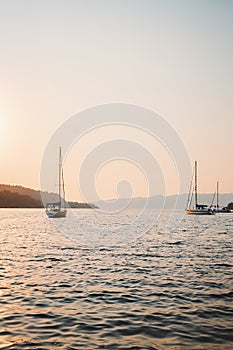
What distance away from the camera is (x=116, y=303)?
1786cm

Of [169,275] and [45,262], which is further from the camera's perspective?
[45,262]

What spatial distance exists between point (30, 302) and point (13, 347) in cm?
599

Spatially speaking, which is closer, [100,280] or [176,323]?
[176,323]

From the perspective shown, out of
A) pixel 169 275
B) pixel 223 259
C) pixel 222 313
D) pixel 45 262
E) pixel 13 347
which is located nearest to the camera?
pixel 13 347

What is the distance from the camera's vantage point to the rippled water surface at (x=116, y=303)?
13.0 m

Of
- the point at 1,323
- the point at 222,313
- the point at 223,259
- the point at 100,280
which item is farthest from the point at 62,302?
the point at 223,259

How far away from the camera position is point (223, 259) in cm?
3372

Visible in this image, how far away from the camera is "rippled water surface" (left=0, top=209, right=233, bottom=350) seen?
13.0 m

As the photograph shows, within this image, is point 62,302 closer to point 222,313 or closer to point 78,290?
point 78,290

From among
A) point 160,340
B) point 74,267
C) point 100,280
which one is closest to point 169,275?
point 100,280

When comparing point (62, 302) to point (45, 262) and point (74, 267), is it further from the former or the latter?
point (45, 262)

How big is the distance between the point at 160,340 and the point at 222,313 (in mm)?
4777

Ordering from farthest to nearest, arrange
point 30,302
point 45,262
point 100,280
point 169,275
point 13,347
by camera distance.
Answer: point 45,262 → point 169,275 → point 100,280 → point 30,302 → point 13,347

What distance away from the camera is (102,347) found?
12180 mm
